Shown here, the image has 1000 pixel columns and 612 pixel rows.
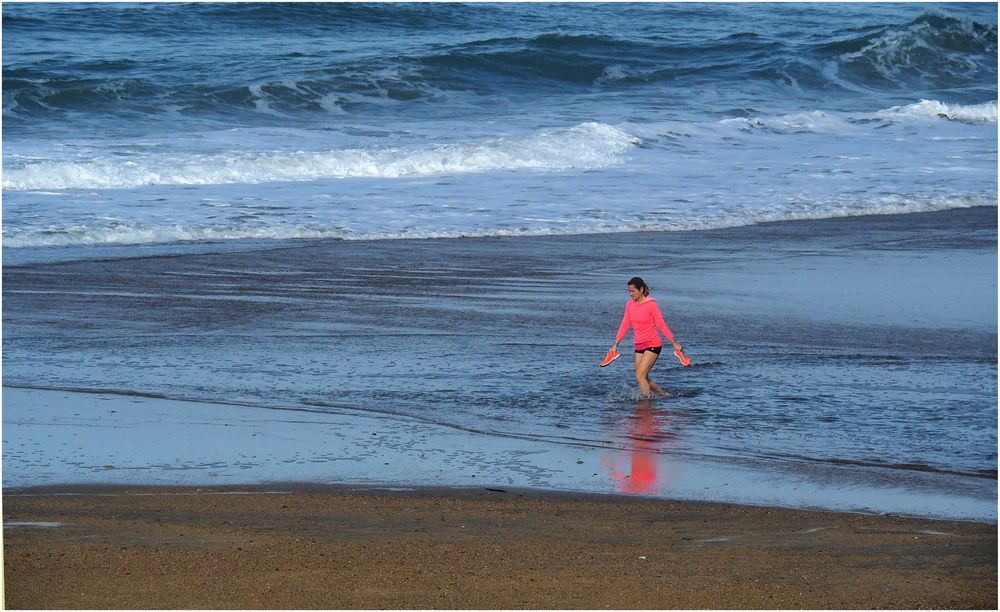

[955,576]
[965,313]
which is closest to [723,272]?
[965,313]

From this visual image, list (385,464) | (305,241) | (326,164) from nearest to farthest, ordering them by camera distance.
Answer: (385,464), (305,241), (326,164)

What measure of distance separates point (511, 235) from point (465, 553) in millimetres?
10141

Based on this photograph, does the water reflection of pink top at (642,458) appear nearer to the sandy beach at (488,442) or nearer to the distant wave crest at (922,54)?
the sandy beach at (488,442)

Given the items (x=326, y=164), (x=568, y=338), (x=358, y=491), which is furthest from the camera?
(x=326, y=164)

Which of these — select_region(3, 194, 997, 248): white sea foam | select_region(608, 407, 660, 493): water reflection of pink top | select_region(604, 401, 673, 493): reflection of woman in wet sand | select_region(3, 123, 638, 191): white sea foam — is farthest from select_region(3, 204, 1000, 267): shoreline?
select_region(608, 407, 660, 493): water reflection of pink top

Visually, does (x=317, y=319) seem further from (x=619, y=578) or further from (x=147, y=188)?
(x=147, y=188)

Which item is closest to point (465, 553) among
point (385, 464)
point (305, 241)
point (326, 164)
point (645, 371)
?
point (385, 464)

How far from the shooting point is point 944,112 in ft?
97.3

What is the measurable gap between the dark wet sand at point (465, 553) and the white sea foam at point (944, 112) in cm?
2466

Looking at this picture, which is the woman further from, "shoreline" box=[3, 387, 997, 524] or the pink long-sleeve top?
"shoreline" box=[3, 387, 997, 524]

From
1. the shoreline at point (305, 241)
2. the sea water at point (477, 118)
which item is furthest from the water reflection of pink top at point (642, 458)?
the sea water at point (477, 118)

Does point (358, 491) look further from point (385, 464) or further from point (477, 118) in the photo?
point (477, 118)

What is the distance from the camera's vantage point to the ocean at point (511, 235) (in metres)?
8.80

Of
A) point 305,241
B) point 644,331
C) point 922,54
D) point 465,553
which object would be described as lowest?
point 305,241
